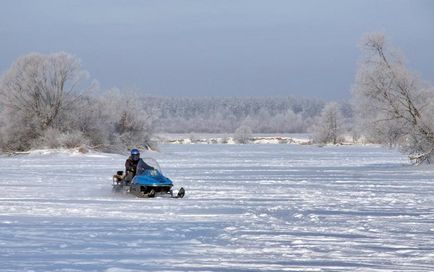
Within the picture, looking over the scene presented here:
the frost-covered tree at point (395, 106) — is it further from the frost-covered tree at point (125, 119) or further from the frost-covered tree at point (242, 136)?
the frost-covered tree at point (242, 136)

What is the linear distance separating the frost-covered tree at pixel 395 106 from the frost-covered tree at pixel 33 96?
37.9m

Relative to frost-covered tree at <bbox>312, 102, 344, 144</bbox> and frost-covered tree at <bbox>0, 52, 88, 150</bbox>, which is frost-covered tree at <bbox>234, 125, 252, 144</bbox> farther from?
frost-covered tree at <bbox>0, 52, 88, 150</bbox>

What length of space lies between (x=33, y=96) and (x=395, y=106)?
4150 cm

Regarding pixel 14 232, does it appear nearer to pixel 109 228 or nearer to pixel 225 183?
pixel 109 228

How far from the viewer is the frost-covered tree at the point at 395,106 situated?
141 ft

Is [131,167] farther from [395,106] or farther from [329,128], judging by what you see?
[329,128]

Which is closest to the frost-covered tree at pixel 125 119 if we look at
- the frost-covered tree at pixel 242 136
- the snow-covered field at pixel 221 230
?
the snow-covered field at pixel 221 230

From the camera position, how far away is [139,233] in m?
13.9

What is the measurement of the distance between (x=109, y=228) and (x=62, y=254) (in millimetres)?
3313

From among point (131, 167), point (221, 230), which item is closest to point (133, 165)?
point (131, 167)

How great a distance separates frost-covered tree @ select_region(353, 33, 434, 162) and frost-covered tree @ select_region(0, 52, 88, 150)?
3790cm

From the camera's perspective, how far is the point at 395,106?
43.2m

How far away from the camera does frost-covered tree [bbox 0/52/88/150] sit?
73.6 metres

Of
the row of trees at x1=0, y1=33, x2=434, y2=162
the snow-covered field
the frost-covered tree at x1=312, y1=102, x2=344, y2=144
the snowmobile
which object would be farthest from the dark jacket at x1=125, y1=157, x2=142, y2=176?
the frost-covered tree at x1=312, y1=102, x2=344, y2=144
